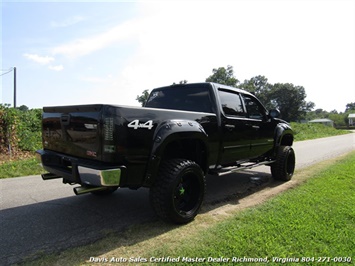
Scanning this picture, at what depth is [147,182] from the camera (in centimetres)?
354

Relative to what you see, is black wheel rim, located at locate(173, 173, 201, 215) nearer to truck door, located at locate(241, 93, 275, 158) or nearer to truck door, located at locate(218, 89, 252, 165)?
truck door, located at locate(218, 89, 252, 165)

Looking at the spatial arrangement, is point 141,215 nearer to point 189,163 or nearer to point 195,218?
point 195,218

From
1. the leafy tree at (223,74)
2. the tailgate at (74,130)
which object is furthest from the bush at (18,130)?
the leafy tree at (223,74)

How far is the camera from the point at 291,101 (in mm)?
75938

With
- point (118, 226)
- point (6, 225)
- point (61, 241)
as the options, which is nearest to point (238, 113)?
point (118, 226)

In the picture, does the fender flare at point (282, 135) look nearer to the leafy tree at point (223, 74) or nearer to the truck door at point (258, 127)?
the truck door at point (258, 127)

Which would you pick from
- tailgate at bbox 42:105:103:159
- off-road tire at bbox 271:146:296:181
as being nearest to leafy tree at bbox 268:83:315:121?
off-road tire at bbox 271:146:296:181

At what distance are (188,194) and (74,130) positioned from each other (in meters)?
1.76

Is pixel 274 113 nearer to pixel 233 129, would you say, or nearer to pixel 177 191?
pixel 233 129

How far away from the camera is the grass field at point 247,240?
288 cm

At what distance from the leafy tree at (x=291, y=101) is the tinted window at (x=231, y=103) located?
246ft

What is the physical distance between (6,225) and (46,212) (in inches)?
23.6

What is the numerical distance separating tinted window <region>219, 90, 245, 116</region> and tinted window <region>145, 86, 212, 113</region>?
11.9 inches

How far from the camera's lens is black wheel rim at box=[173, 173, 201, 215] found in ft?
12.8
